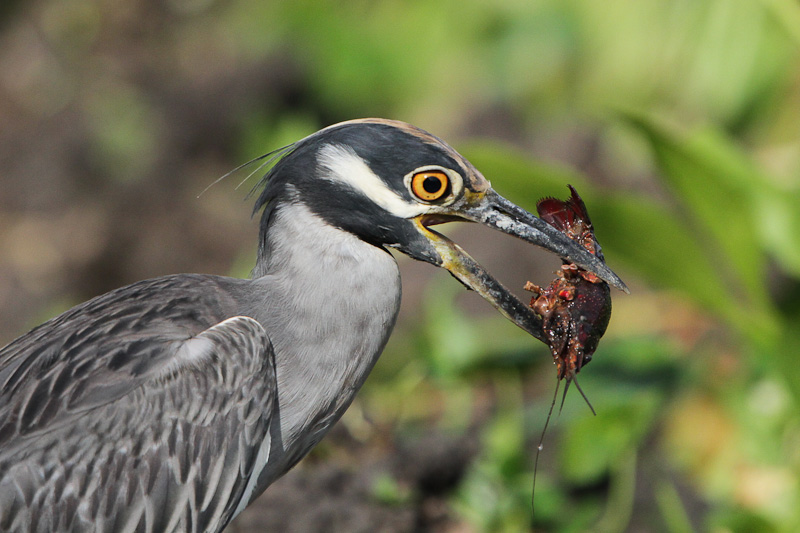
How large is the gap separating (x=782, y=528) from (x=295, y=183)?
251cm

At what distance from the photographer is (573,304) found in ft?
8.25

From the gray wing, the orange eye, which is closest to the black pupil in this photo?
the orange eye

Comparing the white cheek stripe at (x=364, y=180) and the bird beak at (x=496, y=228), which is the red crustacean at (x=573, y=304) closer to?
the bird beak at (x=496, y=228)

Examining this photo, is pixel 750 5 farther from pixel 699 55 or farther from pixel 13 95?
pixel 13 95

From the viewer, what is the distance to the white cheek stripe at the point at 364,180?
2.53 meters

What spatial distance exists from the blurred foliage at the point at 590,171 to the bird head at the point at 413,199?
1289 millimetres

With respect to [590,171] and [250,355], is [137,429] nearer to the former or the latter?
[250,355]

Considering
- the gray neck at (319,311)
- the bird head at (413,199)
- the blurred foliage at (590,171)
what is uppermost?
the bird head at (413,199)

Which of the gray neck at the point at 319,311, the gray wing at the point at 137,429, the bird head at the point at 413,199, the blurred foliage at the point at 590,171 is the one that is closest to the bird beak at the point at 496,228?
the bird head at the point at 413,199

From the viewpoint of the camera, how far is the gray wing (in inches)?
98.7

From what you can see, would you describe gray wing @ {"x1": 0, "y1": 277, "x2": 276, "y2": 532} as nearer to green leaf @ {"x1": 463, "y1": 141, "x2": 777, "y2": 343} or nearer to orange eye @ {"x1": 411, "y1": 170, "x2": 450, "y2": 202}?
orange eye @ {"x1": 411, "y1": 170, "x2": 450, "y2": 202}

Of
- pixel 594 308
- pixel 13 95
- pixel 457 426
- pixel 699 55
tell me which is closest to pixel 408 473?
pixel 457 426

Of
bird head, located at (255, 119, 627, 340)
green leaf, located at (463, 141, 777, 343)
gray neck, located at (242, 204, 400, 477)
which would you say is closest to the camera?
bird head, located at (255, 119, 627, 340)

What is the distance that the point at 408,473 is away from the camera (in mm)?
3938
